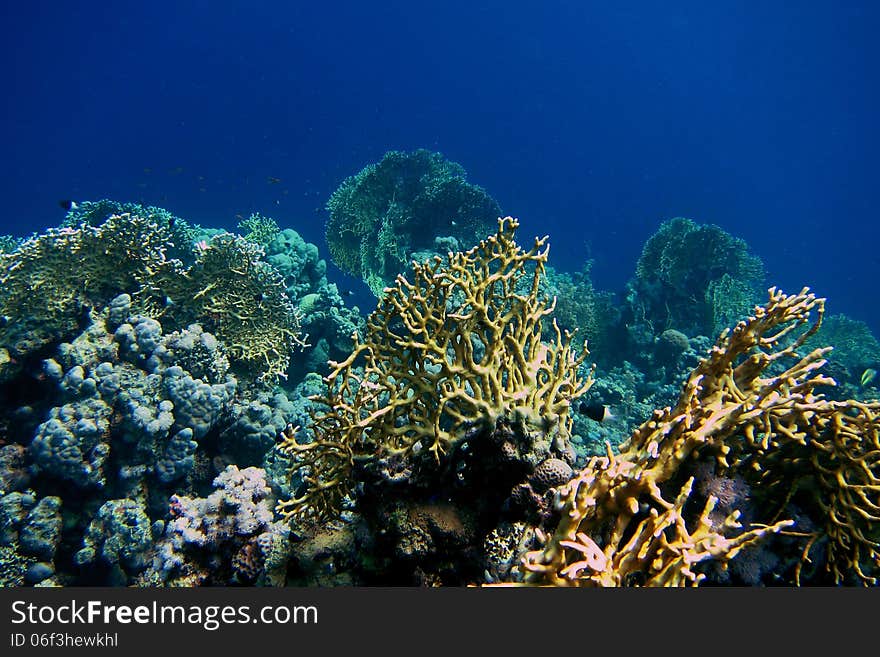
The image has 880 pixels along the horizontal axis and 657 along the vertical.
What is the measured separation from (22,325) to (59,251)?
52.8 inches

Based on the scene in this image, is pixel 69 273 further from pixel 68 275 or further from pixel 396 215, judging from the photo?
pixel 396 215

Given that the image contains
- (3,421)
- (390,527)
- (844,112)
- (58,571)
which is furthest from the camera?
(844,112)

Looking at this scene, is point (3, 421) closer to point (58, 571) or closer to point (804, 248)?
point (58, 571)

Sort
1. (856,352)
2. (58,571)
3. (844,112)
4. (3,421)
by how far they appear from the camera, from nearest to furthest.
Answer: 1. (58,571)
2. (3,421)
3. (856,352)
4. (844,112)

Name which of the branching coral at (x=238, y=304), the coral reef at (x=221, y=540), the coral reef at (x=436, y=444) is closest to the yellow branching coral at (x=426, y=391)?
the coral reef at (x=436, y=444)

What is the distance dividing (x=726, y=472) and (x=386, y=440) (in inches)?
87.6

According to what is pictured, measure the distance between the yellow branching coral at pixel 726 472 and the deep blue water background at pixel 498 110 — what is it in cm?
6060

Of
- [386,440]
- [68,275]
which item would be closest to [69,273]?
[68,275]

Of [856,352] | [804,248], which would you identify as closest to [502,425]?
[856,352]

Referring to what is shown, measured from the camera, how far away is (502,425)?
9.85 ft

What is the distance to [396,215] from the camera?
537 inches

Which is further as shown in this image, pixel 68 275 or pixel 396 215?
pixel 396 215

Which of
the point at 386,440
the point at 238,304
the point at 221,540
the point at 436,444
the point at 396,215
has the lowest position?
the point at 221,540

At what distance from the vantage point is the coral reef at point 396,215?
1324cm
